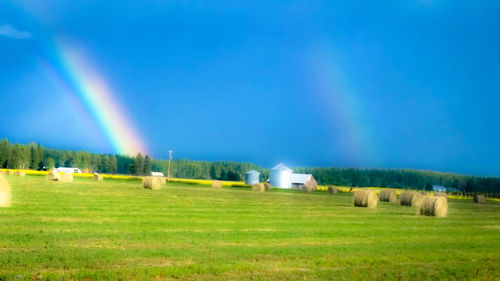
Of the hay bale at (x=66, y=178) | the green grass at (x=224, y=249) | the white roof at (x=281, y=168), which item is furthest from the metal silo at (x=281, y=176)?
the green grass at (x=224, y=249)

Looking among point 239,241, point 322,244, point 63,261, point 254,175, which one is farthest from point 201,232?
point 254,175

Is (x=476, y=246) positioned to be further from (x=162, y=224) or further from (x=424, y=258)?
(x=162, y=224)

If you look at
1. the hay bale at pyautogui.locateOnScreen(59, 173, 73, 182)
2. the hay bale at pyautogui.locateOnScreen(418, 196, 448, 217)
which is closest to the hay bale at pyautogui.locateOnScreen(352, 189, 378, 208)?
the hay bale at pyautogui.locateOnScreen(418, 196, 448, 217)

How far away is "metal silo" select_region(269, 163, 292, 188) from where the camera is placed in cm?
12975

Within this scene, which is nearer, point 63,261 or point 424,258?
point 63,261

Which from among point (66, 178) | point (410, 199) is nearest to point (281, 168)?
point (66, 178)

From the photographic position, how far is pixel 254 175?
134 meters

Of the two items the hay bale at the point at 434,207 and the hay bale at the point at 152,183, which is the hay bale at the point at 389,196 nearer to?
the hay bale at the point at 434,207

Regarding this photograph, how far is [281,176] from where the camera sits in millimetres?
130125

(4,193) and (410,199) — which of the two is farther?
(410,199)

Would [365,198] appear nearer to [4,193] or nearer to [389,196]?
[389,196]

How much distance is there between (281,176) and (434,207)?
9497 centimetres

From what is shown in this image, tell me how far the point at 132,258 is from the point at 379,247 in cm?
866

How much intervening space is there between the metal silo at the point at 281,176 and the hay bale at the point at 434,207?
93452mm
